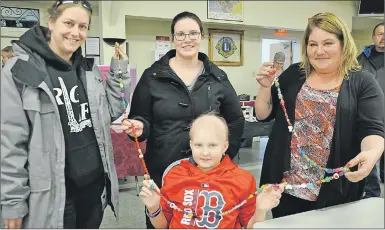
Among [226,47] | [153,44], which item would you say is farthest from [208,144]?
[226,47]

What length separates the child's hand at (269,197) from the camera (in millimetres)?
1364

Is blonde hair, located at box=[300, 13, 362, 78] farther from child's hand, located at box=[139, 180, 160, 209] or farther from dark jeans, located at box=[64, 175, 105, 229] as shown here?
dark jeans, located at box=[64, 175, 105, 229]

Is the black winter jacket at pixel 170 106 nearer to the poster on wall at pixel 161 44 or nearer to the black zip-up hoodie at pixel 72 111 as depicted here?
the black zip-up hoodie at pixel 72 111

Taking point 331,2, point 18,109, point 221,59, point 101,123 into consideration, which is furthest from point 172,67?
point 331,2

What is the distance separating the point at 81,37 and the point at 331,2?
7050mm

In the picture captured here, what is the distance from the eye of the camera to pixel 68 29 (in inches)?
56.1


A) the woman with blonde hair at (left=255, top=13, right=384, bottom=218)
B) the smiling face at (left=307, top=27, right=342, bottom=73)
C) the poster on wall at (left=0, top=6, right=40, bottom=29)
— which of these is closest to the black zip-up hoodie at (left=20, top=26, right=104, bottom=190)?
the woman with blonde hair at (left=255, top=13, right=384, bottom=218)

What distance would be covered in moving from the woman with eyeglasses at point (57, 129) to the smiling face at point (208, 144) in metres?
0.37

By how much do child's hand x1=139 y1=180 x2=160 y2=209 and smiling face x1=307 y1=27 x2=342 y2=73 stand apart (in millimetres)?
848

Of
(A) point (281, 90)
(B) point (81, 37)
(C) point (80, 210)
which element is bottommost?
(C) point (80, 210)

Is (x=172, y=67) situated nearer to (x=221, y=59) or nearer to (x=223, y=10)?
(x=223, y=10)

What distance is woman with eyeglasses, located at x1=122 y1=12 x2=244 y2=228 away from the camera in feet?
5.72

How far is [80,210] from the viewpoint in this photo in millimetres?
1537

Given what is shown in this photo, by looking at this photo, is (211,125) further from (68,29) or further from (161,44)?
(161,44)
